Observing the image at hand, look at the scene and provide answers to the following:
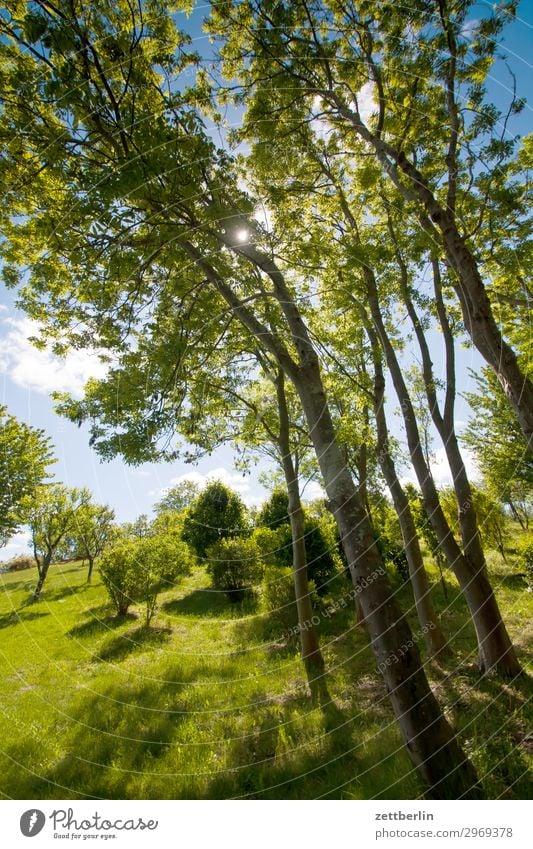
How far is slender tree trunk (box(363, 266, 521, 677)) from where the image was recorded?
7.70 meters

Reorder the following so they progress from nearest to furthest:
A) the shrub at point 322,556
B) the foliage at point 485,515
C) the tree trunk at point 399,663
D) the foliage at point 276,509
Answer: the tree trunk at point 399,663 < the foliage at point 485,515 < the shrub at point 322,556 < the foliage at point 276,509

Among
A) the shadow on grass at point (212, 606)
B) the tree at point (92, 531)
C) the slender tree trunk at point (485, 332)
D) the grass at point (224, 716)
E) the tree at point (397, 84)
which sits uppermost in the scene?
the tree at point (397, 84)

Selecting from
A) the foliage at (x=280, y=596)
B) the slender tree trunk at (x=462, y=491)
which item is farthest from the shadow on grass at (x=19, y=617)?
the slender tree trunk at (x=462, y=491)

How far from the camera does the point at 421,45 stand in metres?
5.78

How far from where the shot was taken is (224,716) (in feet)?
22.4

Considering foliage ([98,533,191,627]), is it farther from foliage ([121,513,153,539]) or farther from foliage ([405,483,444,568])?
foliage ([405,483,444,568])

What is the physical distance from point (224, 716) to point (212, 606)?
10.8 meters

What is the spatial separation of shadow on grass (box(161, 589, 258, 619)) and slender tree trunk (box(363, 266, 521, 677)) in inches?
387

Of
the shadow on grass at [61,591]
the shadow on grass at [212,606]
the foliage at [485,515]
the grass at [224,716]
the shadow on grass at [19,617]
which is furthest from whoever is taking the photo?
the shadow on grass at [61,591]

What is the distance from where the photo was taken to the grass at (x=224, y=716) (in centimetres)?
486

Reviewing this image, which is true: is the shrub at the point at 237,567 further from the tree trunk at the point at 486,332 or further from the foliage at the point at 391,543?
the tree trunk at the point at 486,332

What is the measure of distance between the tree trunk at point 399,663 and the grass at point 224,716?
1.42 feet

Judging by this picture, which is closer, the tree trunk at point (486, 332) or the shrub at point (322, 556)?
the tree trunk at point (486, 332)

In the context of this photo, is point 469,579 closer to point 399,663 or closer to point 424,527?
point 399,663
